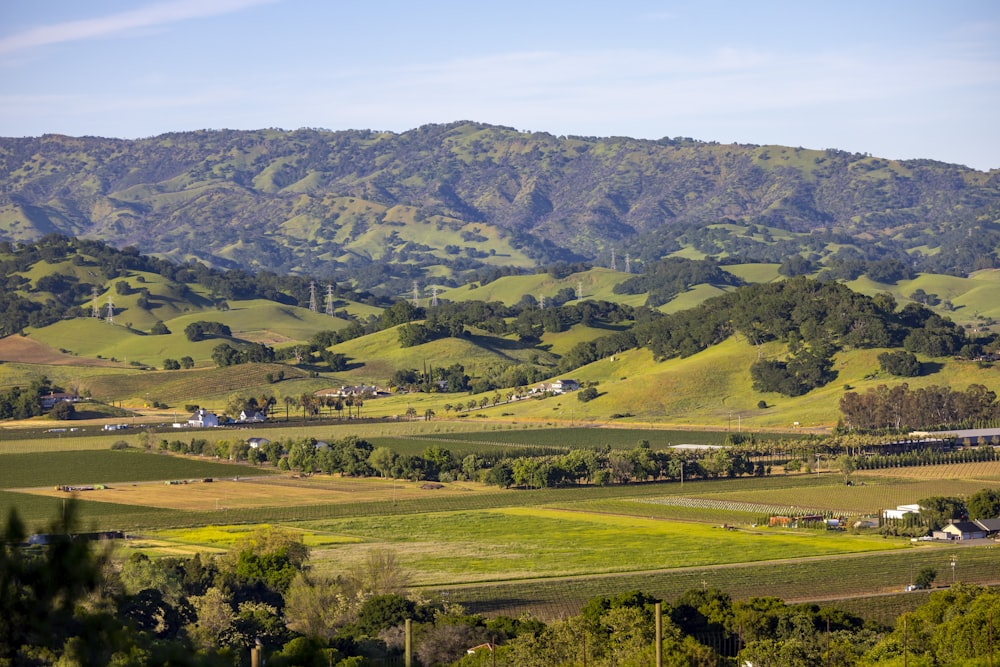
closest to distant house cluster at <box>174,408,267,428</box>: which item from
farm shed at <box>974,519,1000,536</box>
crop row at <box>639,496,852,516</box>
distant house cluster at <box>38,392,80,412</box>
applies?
distant house cluster at <box>38,392,80,412</box>

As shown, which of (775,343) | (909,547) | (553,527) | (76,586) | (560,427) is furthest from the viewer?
(775,343)

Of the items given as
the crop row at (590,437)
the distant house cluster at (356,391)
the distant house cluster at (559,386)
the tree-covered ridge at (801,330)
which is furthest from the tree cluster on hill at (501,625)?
the distant house cluster at (356,391)

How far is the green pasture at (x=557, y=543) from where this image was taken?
65938mm

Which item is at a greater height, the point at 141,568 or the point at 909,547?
the point at 141,568

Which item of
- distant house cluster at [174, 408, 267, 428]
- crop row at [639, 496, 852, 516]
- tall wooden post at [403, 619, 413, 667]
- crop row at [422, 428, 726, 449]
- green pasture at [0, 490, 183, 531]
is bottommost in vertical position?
crop row at [422, 428, 726, 449]

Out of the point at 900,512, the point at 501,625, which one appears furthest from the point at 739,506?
the point at 501,625

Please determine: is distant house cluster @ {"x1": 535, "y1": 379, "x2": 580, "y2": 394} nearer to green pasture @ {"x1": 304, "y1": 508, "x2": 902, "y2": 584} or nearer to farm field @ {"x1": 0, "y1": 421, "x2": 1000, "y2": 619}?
farm field @ {"x1": 0, "y1": 421, "x2": 1000, "y2": 619}

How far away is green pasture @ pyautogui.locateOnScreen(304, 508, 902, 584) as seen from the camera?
Result: 2596 inches

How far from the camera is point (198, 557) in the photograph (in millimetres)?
59000

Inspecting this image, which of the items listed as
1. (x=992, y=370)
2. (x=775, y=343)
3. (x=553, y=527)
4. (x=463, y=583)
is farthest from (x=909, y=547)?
(x=775, y=343)

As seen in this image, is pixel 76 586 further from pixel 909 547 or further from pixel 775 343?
pixel 775 343

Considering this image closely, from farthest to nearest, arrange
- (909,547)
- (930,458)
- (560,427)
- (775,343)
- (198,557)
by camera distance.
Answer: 1. (775,343)
2. (560,427)
3. (930,458)
4. (909,547)
5. (198,557)

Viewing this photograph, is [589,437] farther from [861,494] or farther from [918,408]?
[861,494]

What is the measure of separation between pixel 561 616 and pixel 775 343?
4939 inches
